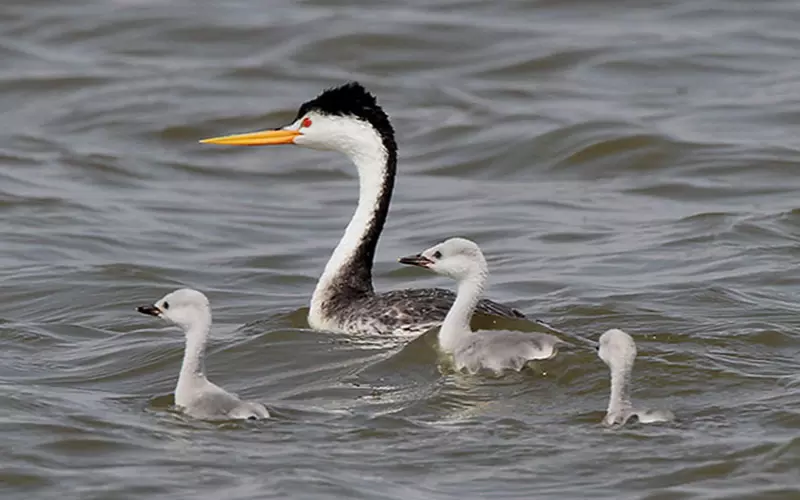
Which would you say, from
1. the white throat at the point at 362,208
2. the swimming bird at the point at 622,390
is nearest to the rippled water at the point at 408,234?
the swimming bird at the point at 622,390

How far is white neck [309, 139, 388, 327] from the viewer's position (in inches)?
437

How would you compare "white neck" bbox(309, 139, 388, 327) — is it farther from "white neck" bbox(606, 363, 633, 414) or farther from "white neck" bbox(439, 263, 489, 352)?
"white neck" bbox(606, 363, 633, 414)

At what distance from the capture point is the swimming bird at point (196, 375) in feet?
27.6

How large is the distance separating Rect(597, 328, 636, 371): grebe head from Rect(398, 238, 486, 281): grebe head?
48.6 inches

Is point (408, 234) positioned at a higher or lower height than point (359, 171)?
lower

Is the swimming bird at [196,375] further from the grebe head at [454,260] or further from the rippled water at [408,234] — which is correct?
the grebe head at [454,260]

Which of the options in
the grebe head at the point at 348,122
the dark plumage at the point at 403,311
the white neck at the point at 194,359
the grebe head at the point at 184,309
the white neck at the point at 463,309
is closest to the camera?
the white neck at the point at 194,359

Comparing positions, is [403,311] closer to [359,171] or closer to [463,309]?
[463,309]

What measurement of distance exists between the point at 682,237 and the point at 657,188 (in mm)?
1730

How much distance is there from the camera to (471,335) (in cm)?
946

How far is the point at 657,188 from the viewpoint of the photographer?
15047 mm

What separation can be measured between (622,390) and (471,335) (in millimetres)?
1354

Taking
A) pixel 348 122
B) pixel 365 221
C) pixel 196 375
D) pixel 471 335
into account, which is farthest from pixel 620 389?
pixel 348 122

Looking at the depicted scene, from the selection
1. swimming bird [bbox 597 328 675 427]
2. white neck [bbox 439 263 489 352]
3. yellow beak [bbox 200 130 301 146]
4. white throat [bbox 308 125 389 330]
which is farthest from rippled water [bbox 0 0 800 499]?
yellow beak [bbox 200 130 301 146]
